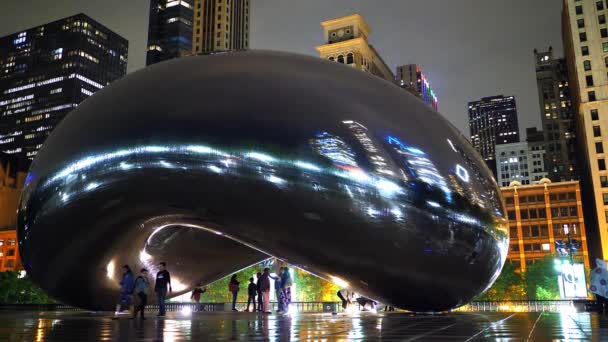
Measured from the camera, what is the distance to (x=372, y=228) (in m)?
9.27

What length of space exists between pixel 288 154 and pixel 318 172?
58 centimetres

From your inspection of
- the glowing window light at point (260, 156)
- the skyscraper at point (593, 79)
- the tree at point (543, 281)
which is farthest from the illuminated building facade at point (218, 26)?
the glowing window light at point (260, 156)

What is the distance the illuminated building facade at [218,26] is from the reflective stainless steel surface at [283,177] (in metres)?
147

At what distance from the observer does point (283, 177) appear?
9156 millimetres

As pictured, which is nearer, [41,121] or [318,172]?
[318,172]

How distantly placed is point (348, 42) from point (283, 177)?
126 meters

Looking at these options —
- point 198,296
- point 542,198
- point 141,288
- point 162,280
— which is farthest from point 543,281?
point 141,288

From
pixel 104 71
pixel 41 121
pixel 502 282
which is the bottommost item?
pixel 502 282

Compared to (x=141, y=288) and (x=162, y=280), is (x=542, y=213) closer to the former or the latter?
(x=162, y=280)

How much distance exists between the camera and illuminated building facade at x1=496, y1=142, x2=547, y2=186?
186125 millimetres

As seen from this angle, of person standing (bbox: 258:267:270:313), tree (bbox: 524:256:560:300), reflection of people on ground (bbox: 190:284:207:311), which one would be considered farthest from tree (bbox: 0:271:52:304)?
tree (bbox: 524:256:560:300)

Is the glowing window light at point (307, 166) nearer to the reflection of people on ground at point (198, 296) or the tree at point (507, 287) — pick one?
the reflection of people on ground at point (198, 296)

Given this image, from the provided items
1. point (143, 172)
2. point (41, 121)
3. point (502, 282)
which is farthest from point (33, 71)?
point (143, 172)

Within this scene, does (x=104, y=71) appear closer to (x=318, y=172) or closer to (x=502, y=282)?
(x=502, y=282)
